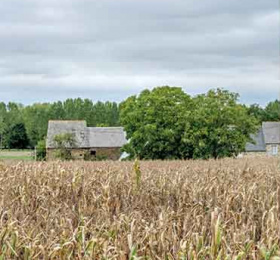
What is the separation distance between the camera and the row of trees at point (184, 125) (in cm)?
3472

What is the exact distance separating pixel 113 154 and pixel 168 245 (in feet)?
162

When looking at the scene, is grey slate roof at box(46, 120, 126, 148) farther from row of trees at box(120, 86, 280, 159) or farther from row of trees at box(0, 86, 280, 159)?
row of trees at box(120, 86, 280, 159)

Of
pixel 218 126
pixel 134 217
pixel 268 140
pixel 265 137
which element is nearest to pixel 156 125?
pixel 218 126

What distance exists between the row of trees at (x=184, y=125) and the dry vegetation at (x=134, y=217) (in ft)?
86.3

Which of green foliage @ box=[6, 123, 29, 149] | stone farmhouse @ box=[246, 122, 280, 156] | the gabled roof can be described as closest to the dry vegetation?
stone farmhouse @ box=[246, 122, 280, 156]

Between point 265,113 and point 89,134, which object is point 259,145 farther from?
point 89,134

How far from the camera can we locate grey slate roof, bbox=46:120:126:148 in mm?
51147

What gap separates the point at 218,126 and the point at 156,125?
14.2 ft

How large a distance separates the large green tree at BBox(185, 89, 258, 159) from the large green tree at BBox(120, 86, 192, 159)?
0.78 metres

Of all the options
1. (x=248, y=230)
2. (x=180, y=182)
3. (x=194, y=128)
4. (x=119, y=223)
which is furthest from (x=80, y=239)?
(x=194, y=128)

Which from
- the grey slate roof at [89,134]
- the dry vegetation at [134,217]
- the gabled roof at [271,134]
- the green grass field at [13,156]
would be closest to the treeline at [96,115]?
the gabled roof at [271,134]

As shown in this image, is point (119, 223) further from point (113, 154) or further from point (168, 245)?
point (113, 154)

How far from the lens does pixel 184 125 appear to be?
3522cm

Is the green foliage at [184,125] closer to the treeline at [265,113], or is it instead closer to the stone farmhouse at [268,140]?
the stone farmhouse at [268,140]
